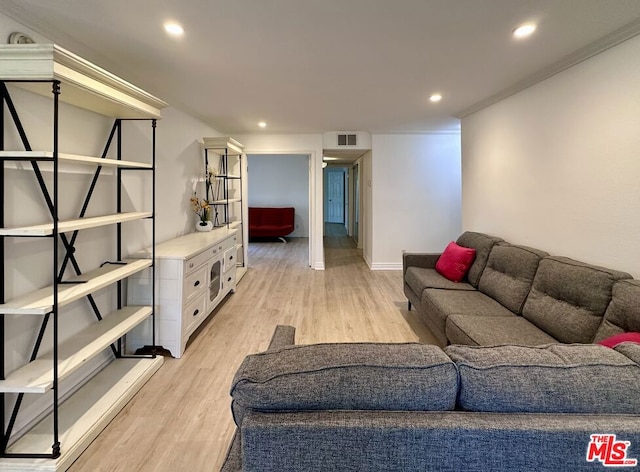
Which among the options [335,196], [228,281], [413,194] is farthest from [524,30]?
[335,196]

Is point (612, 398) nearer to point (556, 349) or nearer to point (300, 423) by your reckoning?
point (556, 349)

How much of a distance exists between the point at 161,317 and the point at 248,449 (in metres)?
2.36

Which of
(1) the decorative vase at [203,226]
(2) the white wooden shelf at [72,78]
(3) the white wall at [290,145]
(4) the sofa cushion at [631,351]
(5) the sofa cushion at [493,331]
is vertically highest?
(3) the white wall at [290,145]

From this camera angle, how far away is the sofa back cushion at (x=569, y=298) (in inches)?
80.3

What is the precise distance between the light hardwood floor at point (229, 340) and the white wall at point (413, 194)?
689 mm

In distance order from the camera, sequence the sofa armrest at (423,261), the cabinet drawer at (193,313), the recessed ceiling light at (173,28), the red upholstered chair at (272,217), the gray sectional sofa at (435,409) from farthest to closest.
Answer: the red upholstered chair at (272,217)
the sofa armrest at (423,261)
the cabinet drawer at (193,313)
the recessed ceiling light at (173,28)
the gray sectional sofa at (435,409)

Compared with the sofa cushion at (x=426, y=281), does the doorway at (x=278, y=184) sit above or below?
above

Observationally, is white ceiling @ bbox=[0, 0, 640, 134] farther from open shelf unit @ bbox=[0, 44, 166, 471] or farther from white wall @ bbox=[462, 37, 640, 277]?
open shelf unit @ bbox=[0, 44, 166, 471]

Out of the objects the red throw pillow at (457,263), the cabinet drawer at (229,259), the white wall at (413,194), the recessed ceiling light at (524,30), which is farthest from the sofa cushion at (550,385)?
the white wall at (413,194)

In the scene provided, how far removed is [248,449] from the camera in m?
0.88

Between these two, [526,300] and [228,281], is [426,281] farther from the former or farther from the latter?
[228,281]

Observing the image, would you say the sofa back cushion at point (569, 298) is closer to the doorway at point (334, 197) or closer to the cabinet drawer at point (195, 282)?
the cabinet drawer at point (195, 282)

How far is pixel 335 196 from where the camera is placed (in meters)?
14.4

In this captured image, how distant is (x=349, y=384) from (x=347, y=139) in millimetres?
5616
